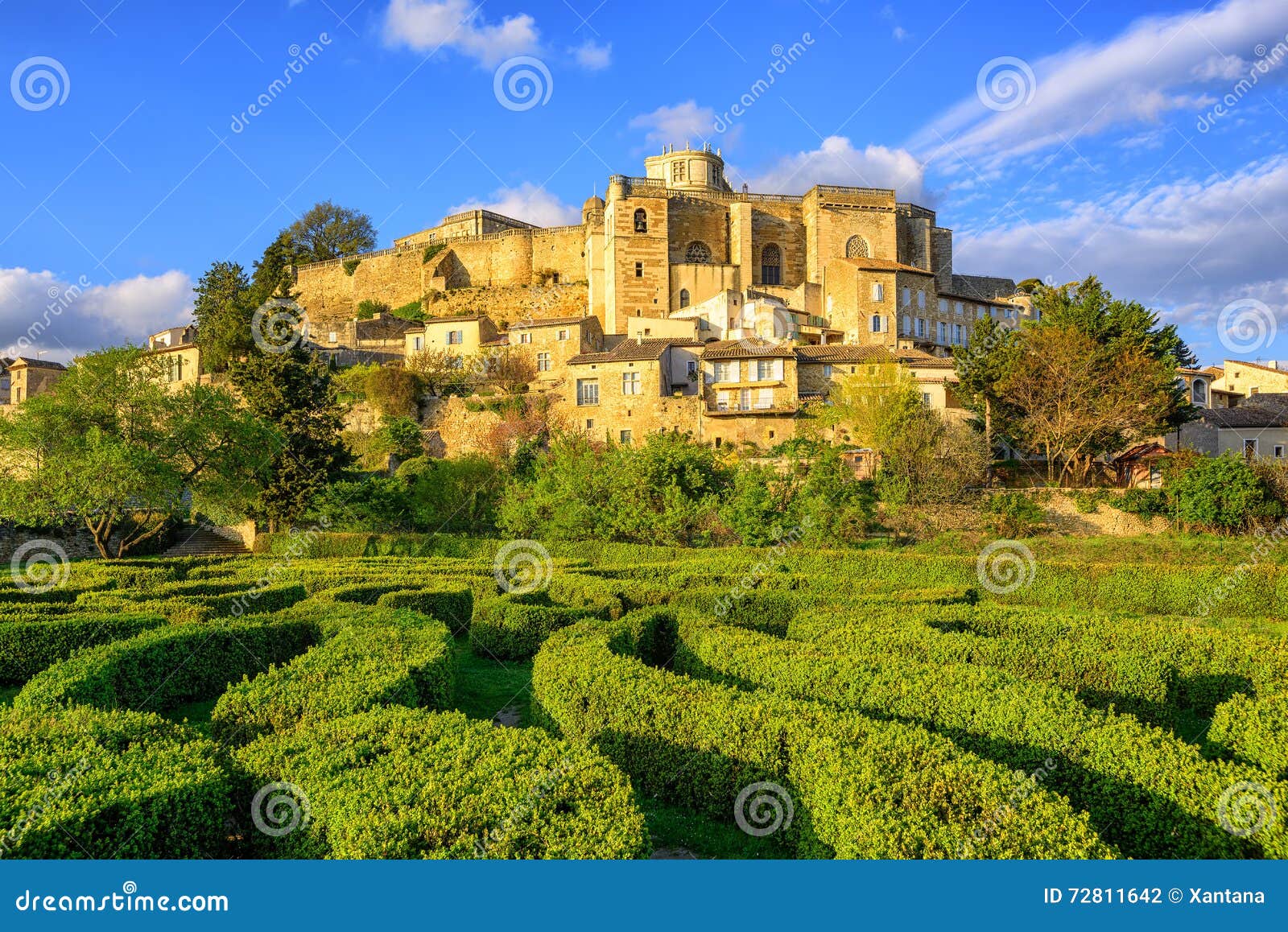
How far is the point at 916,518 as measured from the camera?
36125 mm

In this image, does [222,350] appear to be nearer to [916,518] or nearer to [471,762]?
[916,518]

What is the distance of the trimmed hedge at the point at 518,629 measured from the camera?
59.1ft

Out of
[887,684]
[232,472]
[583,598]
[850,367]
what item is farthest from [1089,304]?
[232,472]

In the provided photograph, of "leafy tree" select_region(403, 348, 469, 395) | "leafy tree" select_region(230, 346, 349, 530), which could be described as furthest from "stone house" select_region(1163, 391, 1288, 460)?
"leafy tree" select_region(230, 346, 349, 530)

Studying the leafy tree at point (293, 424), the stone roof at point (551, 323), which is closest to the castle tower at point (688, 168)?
the stone roof at point (551, 323)

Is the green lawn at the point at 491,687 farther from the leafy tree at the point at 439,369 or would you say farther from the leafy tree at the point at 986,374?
the leafy tree at the point at 439,369

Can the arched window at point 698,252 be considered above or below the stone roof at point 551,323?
above

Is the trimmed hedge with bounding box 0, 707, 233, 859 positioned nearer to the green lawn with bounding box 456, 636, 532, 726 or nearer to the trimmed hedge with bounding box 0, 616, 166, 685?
the green lawn with bounding box 456, 636, 532, 726

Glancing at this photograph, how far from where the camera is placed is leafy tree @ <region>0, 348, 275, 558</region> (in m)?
28.7

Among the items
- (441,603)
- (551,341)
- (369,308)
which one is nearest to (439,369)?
(551,341)

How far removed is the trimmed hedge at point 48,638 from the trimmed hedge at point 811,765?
8149 millimetres

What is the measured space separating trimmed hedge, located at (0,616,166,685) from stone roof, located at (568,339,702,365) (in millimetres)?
34414

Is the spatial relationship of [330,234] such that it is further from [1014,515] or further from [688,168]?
[1014,515]

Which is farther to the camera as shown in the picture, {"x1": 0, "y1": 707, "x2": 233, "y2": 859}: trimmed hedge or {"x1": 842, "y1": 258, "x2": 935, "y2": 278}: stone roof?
{"x1": 842, "y1": 258, "x2": 935, "y2": 278}: stone roof
